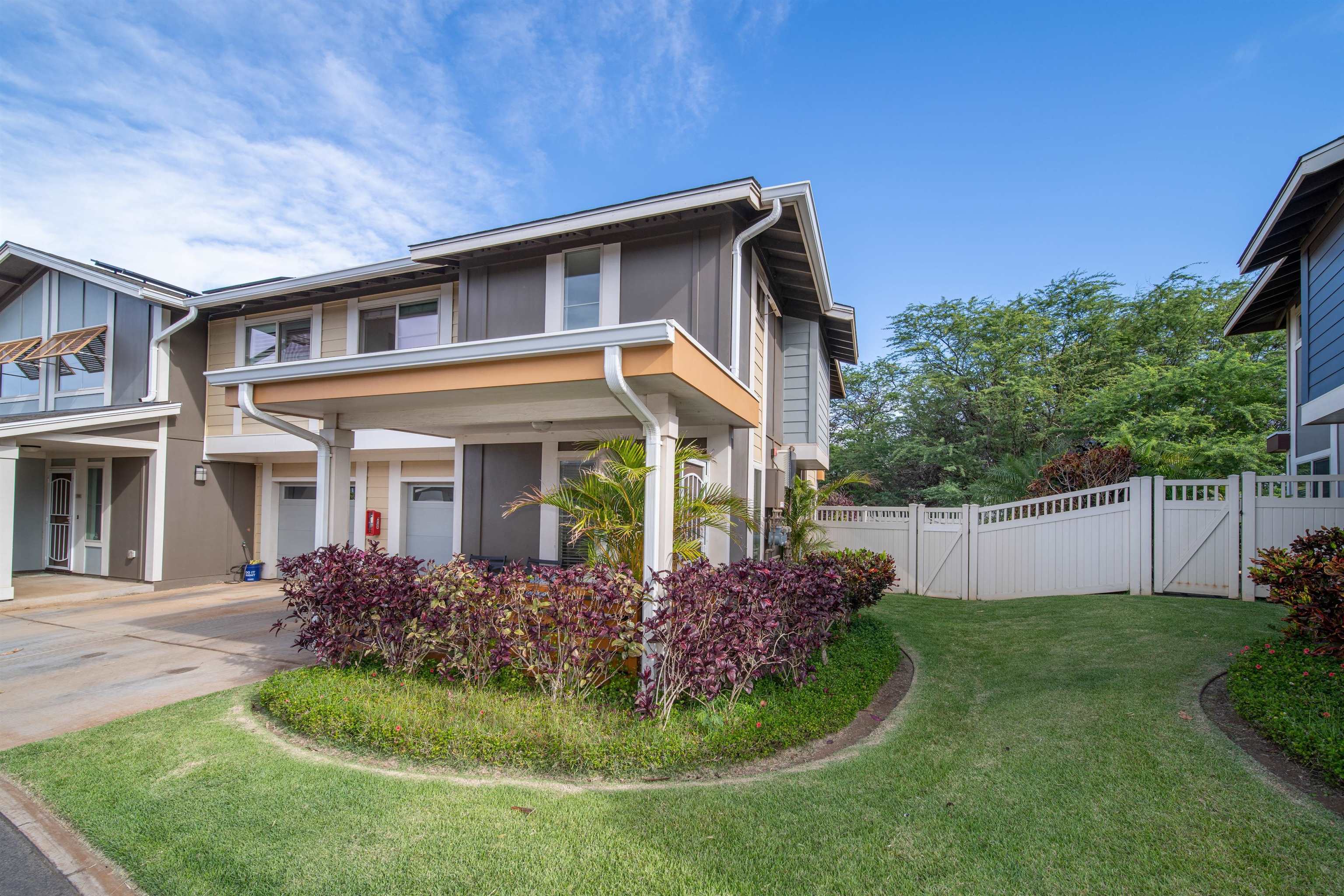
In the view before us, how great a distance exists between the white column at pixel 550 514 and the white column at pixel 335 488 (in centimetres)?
241

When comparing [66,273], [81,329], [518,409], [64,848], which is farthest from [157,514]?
[64,848]

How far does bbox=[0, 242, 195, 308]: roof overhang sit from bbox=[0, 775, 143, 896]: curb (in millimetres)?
10323

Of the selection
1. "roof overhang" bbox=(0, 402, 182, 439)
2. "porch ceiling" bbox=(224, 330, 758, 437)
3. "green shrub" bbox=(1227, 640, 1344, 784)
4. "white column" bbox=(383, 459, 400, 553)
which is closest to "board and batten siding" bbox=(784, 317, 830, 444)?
"porch ceiling" bbox=(224, 330, 758, 437)

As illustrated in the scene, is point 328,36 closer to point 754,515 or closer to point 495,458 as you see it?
point 495,458

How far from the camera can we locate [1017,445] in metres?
20.8

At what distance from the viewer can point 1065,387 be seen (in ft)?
68.3

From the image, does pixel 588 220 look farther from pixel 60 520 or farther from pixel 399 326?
pixel 60 520

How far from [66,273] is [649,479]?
14.3m

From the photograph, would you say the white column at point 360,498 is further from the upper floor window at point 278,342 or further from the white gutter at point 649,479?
the white gutter at point 649,479

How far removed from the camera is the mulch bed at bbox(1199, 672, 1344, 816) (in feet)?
10.7

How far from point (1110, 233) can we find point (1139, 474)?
502 inches

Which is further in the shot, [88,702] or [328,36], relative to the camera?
[328,36]

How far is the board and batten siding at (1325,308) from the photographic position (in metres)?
7.26

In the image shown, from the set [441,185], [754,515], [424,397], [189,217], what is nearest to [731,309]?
[754,515]
